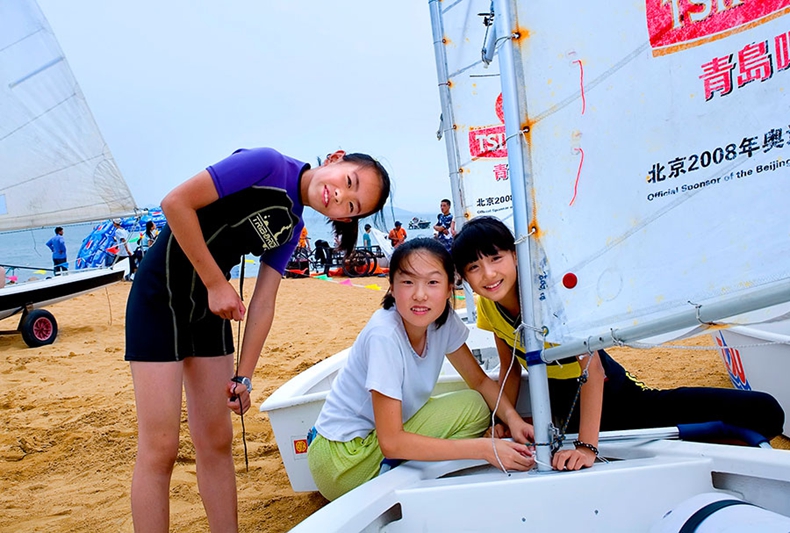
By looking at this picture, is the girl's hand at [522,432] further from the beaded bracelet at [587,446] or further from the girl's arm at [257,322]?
the girl's arm at [257,322]

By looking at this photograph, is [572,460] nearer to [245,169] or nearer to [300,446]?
[245,169]

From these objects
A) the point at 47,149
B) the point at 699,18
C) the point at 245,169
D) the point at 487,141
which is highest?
the point at 47,149

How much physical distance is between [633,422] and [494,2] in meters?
1.38

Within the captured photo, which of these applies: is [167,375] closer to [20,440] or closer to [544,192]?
[544,192]

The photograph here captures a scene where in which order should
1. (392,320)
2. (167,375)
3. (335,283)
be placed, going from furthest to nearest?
(335,283), (392,320), (167,375)

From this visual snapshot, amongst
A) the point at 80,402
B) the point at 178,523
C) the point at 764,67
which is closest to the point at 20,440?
the point at 80,402

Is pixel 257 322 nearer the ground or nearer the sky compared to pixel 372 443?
nearer the sky

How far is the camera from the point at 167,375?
137cm

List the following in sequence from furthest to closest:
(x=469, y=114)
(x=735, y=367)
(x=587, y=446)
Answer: (x=469, y=114)
(x=735, y=367)
(x=587, y=446)

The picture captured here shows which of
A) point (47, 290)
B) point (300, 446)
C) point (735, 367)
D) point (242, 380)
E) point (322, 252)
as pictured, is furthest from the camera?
point (322, 252)

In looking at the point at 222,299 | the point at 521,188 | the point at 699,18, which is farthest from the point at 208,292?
the point at 699,18

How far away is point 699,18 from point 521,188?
45 cm

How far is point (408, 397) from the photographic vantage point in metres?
1.58

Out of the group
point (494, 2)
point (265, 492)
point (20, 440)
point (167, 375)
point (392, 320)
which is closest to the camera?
point (494, 2)
